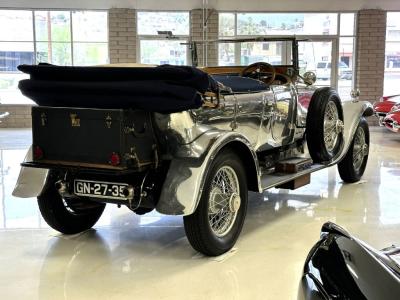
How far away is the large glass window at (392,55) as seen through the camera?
12617mm

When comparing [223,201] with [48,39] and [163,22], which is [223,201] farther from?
[48,39]

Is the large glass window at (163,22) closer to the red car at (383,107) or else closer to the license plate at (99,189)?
the red car at (383,107)

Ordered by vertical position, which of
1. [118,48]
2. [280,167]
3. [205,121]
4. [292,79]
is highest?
[118,48]

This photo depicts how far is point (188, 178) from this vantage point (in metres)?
3.32

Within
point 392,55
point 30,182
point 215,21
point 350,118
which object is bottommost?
point 30,182

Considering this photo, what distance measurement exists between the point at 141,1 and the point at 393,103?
20.3 ft

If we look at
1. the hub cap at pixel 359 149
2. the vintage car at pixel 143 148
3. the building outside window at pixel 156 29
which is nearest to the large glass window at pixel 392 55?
the building outside window at pixel 156 29

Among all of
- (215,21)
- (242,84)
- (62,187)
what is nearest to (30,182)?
(62,187)

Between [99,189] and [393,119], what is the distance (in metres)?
7.30

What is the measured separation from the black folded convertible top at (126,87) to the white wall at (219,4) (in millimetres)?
9208

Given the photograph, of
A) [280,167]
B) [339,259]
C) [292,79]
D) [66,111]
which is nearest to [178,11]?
[292,79]

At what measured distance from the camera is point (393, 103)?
34.4ft

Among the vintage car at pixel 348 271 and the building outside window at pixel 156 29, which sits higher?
the building outside window at pixel 156 29

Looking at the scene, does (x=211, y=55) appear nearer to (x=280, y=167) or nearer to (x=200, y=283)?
(x=280, y=167)
